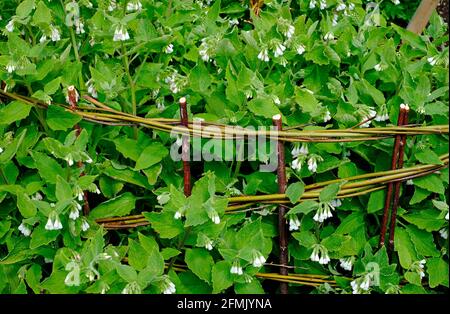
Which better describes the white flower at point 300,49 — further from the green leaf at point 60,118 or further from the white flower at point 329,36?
the green leaf at point 60,118

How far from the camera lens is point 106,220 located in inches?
71.1

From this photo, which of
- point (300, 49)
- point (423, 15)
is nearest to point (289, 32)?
point (300, 49)

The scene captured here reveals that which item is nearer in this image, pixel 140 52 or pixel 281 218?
pixel 281 218

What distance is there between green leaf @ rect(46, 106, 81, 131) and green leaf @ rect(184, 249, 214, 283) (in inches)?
17.7

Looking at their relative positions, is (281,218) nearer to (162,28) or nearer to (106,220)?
(106,220)

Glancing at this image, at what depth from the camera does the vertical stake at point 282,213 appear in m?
1.67

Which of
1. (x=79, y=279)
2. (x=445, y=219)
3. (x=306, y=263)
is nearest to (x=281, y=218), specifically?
(x=306, y=263)

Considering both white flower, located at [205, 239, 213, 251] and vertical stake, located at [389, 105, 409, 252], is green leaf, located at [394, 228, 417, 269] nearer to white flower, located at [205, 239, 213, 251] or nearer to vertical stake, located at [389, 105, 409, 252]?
vertical stake, located at [389, 105, 409, 252]

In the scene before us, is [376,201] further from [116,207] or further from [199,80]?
[116,207]

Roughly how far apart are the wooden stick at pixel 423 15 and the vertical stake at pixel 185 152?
4.61 feet

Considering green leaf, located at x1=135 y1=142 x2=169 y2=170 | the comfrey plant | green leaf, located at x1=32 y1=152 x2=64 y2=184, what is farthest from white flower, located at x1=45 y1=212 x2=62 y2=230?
green leaf, located at x1=135 y1=142 x2=169 y2=170

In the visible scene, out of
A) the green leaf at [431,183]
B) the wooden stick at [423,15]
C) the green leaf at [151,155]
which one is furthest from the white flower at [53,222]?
the wooden stick at [423,15]
